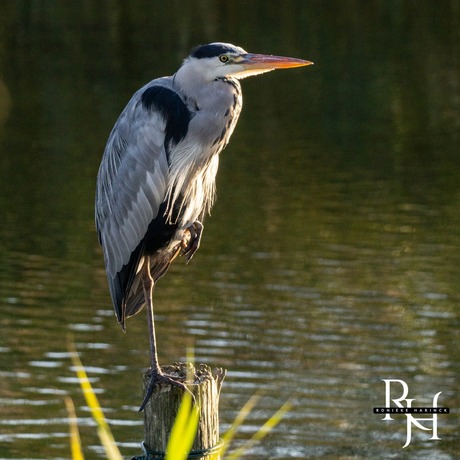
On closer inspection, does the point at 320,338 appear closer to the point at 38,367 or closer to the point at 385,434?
the point at 385,434

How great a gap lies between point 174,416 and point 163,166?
1.49 m

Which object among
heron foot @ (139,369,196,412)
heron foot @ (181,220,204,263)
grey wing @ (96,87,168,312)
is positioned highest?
grey wing @ (96,87,168,312)

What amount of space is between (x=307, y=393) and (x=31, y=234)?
4704 mm

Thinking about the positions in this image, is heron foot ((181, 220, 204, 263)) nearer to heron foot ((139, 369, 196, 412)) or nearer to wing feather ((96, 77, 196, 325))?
wing feather ((96, 77, 196, 325))

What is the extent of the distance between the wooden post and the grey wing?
1.13m

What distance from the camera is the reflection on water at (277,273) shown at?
8391 millimetres

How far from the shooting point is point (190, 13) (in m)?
29.7

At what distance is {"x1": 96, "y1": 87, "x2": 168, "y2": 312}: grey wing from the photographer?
17.3 feet

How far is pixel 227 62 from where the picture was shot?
500 cm

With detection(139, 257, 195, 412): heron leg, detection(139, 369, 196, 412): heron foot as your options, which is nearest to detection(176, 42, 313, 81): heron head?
detection(139, 257, 195, 412): heron leg

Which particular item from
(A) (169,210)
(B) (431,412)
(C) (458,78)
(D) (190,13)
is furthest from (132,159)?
(D) (190,13)

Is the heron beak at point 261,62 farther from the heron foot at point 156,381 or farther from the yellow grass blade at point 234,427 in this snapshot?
the yellow grass blade at point 234,427

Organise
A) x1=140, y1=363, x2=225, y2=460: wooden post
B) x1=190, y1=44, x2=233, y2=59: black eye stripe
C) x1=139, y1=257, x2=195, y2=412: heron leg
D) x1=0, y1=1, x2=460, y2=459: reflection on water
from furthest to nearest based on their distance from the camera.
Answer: x1=0, y1=1, x2=460, y2=459: reflection on water, x1=190, y1=44, x2=233, y2=59: black eye stripe, x1=139, y1=257, x2=195, y2=412: heron leg, x1=140, y1=363, x2=225, y2=460: wooden post

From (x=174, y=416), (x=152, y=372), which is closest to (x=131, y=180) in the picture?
(x=152, y=372)
